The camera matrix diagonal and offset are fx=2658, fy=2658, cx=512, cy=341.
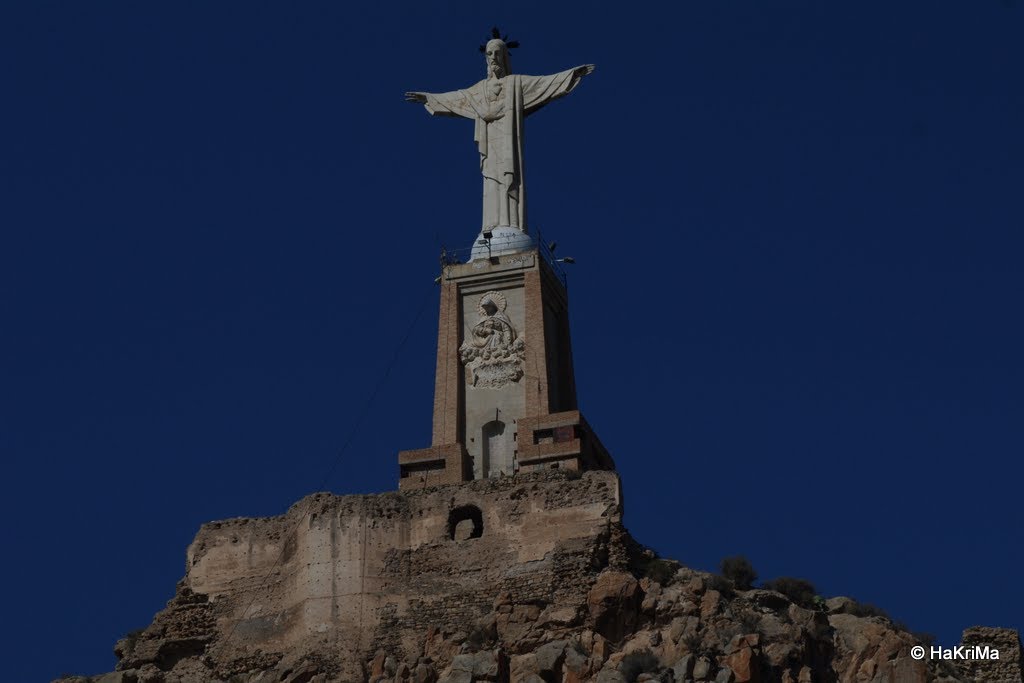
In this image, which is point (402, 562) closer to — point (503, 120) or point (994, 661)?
point (994, 661)

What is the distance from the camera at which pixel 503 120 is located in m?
66.9

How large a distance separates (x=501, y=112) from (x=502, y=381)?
8105mm

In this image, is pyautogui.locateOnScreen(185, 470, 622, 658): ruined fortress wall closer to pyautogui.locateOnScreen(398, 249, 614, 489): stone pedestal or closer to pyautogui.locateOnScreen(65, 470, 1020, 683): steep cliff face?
pyautogui.locateOnScreen(65, 470, 1020, 683): steep cliff face

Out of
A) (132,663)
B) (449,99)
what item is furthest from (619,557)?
(449,99)

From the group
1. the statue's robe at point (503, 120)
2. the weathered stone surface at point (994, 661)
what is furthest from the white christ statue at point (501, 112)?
the weathered stone surface at point (994, 661)

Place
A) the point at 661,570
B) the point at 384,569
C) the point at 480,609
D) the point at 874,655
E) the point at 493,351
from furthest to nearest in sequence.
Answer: the point at 493,351
the point at 384,569
the point at 480,609
the point at 661,570
the point at 874,655

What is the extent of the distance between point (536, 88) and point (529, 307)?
678 centimetres

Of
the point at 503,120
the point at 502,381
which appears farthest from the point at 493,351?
the point at 503,120

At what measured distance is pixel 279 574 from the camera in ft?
194

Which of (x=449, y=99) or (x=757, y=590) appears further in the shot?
(x=449, y=99)

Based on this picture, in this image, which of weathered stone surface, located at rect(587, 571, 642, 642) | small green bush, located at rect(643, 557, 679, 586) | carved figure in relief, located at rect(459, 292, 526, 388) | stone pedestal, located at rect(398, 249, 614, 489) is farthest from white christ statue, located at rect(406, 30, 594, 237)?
weathered stone surface, located at rect(587, 571, 642, 642)

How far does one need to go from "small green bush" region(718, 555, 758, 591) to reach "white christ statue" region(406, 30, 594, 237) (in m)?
11.2

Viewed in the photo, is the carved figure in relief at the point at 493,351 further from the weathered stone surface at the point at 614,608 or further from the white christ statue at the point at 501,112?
the weathered stone surface at the point at 614,608

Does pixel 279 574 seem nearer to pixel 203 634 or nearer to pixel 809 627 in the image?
pixel 203 634
